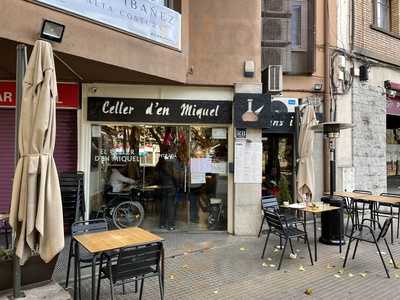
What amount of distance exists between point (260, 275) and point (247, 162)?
2.89 metres

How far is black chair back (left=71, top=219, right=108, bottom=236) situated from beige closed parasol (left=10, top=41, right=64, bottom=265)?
0.95 meters

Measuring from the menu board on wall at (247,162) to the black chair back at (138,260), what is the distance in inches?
156

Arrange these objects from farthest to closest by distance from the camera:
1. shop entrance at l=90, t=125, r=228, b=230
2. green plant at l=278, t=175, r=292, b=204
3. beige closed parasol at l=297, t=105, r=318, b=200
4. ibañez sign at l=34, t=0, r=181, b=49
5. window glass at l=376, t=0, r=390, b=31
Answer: window glass at l=376, t=0, r=390, b=31 < green plant at l=278, t=175, r=292, b=204 < shop entrance at l=90, t=125, r=228, b=230 < beige closed parasol at l=297, t=105, r=318, b=200 < ibañez sign at l=34, t=0, r=181, b=49

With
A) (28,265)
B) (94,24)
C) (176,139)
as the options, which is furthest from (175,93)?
(28,265)

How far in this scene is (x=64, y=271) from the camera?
544 cm

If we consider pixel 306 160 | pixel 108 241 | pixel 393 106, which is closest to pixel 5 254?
pixel 108 241

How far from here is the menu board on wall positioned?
25.4 feet

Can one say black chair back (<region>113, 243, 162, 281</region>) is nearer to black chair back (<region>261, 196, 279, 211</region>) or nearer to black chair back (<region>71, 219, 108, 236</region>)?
black chair back (<region>71, 219, 108, 236</region>)

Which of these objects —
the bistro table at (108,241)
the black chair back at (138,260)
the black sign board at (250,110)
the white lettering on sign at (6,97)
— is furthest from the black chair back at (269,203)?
the white lettering on sign at (6,97)

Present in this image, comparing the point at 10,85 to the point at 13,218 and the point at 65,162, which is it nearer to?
the point at 65,162

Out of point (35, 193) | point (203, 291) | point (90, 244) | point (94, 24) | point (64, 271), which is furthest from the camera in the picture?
point (94, 24)

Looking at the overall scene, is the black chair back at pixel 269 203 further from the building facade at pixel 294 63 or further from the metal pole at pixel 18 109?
the metal pole at pixel 18 109

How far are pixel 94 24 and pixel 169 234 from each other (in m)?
4.44

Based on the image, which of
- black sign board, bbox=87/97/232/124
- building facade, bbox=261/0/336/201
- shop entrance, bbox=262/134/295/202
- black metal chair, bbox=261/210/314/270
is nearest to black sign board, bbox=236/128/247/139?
black sign board, bbox=87/97/232/124
